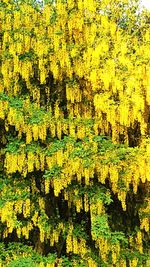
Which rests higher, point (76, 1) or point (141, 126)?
point (76, 1)

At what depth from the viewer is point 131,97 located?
938cm

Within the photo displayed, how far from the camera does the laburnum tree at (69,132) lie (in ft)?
29.7

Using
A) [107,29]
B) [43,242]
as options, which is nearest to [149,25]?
[107,29]

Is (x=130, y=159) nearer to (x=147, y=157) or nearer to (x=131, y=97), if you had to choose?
(x=147, y=157)

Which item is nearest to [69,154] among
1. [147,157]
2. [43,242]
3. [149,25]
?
[147,157]

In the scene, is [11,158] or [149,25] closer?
[11,158]

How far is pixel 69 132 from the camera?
9508mm

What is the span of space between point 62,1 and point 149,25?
572 centimetres

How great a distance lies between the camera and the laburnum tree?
9.04 meters

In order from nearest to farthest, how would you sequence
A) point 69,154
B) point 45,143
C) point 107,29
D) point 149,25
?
point 69,154 → point 45,143 → point 107,29 → point 149,25

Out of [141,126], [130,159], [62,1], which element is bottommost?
[130,159]

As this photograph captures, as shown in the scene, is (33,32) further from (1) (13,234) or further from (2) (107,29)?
(1) (13,234)

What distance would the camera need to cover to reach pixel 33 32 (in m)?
9.79

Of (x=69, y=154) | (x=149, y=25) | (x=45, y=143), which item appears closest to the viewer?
(x=69, y=154)
